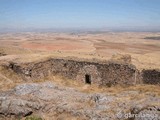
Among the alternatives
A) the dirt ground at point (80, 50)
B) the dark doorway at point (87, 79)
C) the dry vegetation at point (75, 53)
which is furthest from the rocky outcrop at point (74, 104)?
the dirt ground at point (80, 50)

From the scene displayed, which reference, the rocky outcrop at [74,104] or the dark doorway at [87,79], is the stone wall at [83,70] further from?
the rocky outcrop at [74,104]

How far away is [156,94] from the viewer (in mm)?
14672

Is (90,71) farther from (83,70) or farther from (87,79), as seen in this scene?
(87,79)

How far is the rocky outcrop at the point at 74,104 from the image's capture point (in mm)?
12344

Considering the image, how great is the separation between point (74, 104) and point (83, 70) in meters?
8.49

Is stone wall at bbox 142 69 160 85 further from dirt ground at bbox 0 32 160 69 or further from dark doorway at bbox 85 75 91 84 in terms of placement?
dark doorway at bbox 85 75 91 84

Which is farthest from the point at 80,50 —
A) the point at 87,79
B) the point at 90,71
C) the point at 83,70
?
the point at 90,71

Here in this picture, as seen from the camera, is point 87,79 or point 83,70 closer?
point 83,70

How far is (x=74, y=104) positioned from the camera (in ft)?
45.6

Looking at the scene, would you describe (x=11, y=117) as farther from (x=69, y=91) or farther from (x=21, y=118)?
(x=69, y=91)

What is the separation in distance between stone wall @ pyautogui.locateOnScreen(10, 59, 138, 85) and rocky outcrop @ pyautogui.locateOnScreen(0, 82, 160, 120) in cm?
498

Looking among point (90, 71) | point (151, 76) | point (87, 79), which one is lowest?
Answer: point (87, 79)

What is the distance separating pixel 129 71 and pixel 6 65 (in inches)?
407

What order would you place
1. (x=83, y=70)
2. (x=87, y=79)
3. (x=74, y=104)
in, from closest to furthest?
(x=74, y=104), (x=83, y=70), (x=87, y=79)
